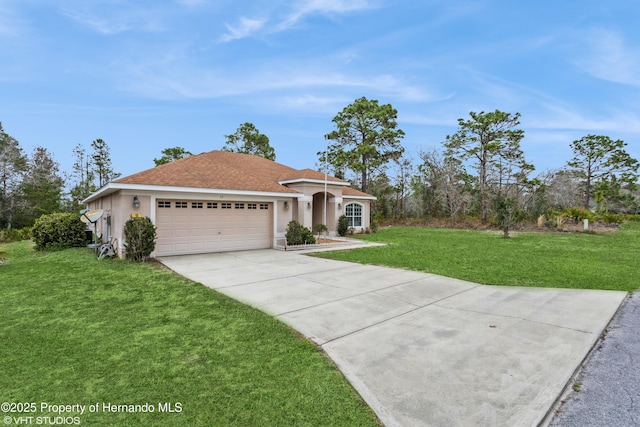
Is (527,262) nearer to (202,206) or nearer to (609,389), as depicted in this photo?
(609,389)

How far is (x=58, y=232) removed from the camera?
13.5m

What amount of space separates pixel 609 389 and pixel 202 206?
38.6 feet

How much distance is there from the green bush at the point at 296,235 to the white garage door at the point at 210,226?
905mm

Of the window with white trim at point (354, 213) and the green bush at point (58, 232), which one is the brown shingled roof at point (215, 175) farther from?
the green bush at point (58, 232)

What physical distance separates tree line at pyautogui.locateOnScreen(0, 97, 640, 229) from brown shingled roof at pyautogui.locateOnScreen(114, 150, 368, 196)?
418 inches

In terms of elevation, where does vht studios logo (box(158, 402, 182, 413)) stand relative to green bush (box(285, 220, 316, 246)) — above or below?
below

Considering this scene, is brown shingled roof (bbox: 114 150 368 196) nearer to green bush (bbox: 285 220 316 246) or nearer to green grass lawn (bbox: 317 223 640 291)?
green bush (bbox: 285 220 316 246)

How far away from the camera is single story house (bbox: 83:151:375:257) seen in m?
10.8

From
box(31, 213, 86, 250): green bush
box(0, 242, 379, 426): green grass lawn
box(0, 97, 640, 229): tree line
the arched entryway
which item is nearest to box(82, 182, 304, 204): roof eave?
box(31, 213, 86, 250): green bush

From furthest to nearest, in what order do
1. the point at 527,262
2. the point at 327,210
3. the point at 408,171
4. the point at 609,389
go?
the point at 408,171 → the point at 327,210 → the point at 527,262 → the point at 609,389

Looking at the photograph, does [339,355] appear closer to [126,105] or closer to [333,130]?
[126,105]

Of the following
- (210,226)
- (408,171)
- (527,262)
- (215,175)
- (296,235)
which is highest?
(408,171)

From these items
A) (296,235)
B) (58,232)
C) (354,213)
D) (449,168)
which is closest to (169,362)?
(296,235)

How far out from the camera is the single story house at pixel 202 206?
10.8m
